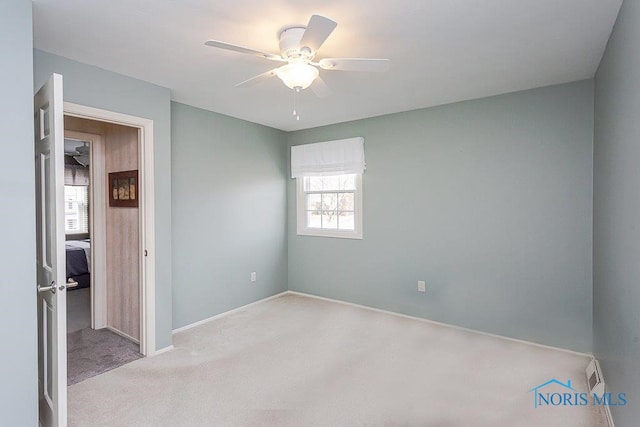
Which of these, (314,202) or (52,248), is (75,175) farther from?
(52,248)

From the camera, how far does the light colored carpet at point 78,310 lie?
374cm

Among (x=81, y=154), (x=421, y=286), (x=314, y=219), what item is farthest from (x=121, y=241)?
(x=81, y=154)

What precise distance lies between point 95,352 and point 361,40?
3.44 meters

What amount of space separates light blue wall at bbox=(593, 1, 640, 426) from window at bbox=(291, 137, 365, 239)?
239 cm

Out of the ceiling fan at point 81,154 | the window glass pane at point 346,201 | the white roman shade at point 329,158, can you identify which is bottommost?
the window glass pane at point 346,201

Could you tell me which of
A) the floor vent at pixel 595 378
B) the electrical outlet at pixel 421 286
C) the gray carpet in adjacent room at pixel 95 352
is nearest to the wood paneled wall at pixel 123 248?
the gray carpet in adjacent room at pixel 95 352

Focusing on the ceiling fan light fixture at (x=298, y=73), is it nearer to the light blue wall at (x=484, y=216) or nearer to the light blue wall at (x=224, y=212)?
the light blue wall at (x=224, y=212)

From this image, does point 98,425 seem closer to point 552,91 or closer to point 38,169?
point 38,169

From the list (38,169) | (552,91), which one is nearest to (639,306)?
(552,91)

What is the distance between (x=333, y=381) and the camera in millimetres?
2547

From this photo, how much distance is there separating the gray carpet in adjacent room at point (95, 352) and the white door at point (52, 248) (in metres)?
0.65

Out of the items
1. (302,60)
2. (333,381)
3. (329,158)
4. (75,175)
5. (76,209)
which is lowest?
(333,381)

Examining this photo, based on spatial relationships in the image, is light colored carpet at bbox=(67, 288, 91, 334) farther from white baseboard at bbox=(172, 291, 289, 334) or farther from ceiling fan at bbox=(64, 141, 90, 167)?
ceiling fan at bbox=(64, 141, 90, 167)

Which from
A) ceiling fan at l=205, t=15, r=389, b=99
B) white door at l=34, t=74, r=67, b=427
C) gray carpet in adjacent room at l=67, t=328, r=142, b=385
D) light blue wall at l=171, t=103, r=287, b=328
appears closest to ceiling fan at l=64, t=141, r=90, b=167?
light blue wall at l=171, t=103, r=287, b=328
